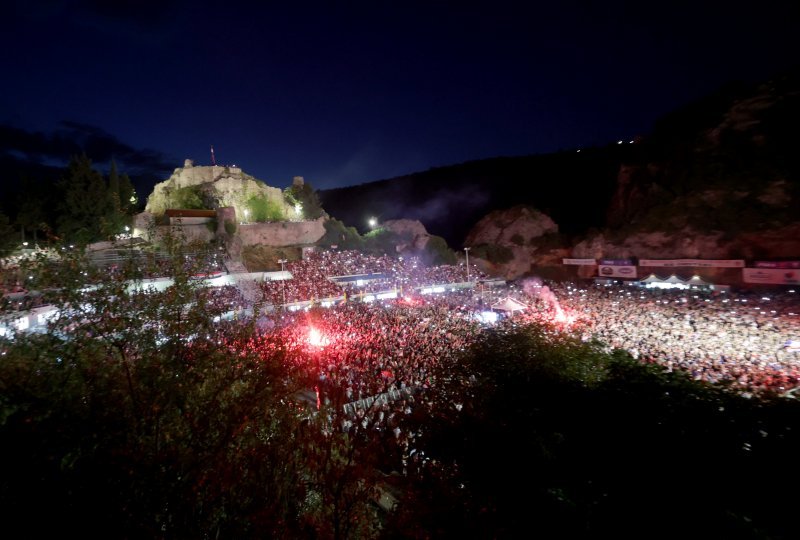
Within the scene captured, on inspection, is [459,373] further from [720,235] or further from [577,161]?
[577,161]

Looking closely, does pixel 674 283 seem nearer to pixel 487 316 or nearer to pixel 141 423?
pixel 487 316

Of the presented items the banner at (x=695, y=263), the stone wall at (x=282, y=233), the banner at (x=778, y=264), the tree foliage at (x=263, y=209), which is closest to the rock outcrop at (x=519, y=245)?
the banner at (x=695, y=263)

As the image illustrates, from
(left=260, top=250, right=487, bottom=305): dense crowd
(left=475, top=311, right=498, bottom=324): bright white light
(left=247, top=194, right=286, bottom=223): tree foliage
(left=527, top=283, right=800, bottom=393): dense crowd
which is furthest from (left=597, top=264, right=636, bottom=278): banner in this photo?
(left=247, top=194, right=286, bottom=223): tree foliage

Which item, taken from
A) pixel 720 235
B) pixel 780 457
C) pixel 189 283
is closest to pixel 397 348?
pixel 189 283

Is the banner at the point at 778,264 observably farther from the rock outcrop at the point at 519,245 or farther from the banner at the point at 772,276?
the rock outcrop at the point at 519,245

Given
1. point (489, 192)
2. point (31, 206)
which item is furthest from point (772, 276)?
point (489, 192)

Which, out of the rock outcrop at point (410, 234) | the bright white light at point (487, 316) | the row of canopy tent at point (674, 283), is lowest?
the row of canopy tent at point (674, 283)
